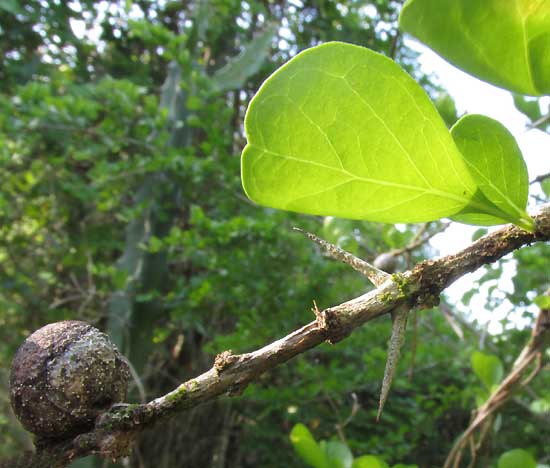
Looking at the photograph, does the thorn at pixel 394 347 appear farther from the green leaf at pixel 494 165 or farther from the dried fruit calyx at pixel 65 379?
the dried fruit calyx at pixel 65 379

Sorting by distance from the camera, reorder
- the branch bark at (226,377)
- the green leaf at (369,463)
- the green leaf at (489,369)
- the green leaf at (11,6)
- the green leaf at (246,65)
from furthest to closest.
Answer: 1. the green leaf at (246,65)
2. the green leaf at (11,6)
3. the green leaf at (489,369)
4. the green leaf at (369,463)
5. the branch bark at (226,377)

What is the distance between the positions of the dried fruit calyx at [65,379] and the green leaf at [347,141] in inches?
7.2

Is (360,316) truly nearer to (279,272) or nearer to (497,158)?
(497,158)

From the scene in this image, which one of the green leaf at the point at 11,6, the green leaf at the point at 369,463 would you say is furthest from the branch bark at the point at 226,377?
the green leaf at the point at 11,6

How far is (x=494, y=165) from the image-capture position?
448mm

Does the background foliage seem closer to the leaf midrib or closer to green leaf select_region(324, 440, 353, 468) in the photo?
green leaf select_region(324, 440, 353, 468)

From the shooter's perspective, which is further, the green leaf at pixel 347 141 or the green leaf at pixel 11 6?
the green leaf at pixel 11 6

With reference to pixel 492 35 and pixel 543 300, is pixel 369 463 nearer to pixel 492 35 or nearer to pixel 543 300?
pixel 543 300

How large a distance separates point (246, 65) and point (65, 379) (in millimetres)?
2678

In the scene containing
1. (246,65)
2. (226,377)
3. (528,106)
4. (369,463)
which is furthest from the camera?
(246,65)

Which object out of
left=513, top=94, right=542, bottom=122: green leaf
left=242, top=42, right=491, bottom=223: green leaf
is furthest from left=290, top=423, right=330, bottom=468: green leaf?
left=513, top=94, right=542, bottom=122: green leaf

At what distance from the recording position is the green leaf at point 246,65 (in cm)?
286

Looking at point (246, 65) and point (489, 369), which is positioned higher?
point (246, 65)

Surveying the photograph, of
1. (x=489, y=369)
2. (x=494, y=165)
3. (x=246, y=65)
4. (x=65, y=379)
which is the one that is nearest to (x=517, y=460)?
(x=489, y=369)
